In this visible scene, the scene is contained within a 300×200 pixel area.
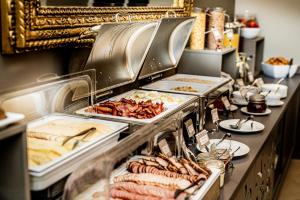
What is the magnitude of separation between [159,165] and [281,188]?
2181mm

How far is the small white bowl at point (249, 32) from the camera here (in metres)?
3.85

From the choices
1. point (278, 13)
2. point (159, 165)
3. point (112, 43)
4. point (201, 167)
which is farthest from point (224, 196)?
point (278, 13)

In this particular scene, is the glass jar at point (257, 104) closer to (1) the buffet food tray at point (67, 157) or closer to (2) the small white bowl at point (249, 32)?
(2) the small white bowl at point (249, 32)

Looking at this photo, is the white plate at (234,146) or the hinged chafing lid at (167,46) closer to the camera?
the white plate at (234,146)

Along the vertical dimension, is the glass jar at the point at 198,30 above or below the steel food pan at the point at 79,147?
above

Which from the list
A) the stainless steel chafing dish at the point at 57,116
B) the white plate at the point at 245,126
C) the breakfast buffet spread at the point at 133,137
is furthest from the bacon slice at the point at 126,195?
the white plate at the point at 245,126

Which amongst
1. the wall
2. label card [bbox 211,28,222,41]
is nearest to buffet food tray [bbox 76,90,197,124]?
label card [bbox 211,28,222,41]

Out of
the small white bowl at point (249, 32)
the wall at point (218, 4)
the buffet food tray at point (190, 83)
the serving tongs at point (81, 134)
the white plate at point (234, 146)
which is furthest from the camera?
the small white bowl at point (249, 32)

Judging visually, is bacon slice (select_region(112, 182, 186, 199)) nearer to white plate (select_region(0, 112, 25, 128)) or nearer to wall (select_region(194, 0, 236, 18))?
white plate (select_region(0, 112, 25, 128))

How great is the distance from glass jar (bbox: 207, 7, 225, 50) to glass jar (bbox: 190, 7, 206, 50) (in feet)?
0.23

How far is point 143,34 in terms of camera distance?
79.8 inches

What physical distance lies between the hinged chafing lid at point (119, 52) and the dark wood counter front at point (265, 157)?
0.63m

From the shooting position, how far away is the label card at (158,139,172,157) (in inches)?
58.9

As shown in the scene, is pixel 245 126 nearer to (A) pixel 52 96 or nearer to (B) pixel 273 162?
(B) pixel 273 162
